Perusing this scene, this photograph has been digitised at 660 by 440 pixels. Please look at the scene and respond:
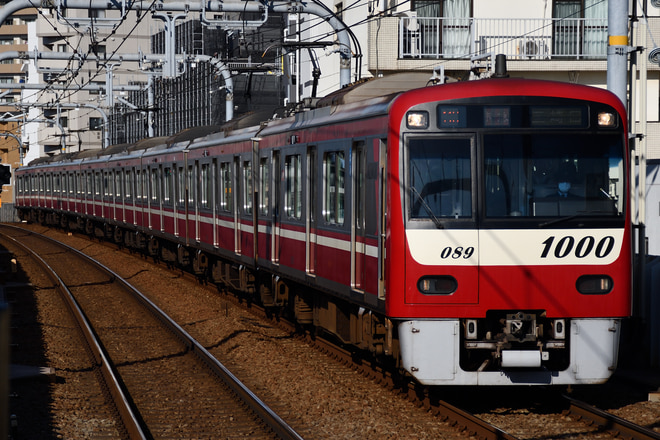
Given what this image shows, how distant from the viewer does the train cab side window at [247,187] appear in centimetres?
1472

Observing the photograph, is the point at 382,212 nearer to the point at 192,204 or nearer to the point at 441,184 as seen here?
the point at 441,184

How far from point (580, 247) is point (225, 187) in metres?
9.42

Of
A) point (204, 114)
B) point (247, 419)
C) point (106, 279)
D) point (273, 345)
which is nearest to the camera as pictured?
point (247, 419)

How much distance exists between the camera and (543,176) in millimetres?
8070

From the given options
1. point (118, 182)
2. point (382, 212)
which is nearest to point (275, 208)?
point (382, 212)

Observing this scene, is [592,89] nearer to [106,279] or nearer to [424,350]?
[424,350]

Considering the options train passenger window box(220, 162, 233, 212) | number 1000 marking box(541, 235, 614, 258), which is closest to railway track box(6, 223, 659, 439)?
number 1000 marking box(541, 235, 614, 258)

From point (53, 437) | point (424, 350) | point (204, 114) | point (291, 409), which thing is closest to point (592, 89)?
point (424, 350)

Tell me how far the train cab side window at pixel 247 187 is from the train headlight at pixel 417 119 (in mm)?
6629

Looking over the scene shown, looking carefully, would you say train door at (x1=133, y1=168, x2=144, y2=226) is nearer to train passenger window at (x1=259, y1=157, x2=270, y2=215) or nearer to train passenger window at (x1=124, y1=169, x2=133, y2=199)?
train passenger window at (x1=124, y1=169, x2=133, y2=199)

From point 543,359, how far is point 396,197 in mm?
1695

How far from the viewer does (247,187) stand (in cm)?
1502

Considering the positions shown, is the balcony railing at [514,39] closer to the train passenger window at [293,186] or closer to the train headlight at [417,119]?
the train passenger window at [293,186]

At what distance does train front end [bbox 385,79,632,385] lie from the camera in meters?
8.02
